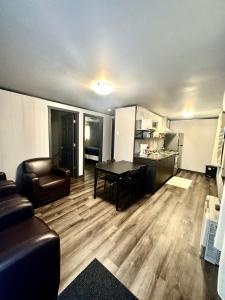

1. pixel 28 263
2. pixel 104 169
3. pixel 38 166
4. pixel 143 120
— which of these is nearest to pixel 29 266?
pixel 28 263

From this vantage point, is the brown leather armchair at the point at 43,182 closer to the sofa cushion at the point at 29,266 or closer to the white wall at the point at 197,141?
the sofa cushion at the point at 29,266

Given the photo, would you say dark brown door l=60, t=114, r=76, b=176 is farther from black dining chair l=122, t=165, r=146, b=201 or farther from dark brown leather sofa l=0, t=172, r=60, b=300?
dark brown leather sofa l=0, t=172, r=60, b=300

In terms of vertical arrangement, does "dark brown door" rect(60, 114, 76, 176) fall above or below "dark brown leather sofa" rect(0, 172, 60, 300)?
above

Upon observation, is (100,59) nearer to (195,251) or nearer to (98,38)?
(98,38)

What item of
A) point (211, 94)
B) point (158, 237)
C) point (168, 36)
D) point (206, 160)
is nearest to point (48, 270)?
point (158, 237)

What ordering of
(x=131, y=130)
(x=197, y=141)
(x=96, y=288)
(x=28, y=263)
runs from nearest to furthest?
1. (x=28, y=263)
2. (x=96, y=288)
3. (x=131, y=130)
4. (x=197, y=141)

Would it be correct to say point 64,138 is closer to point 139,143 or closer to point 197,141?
point 139,143

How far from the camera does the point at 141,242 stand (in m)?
1.93

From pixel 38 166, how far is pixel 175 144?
16.2 ft

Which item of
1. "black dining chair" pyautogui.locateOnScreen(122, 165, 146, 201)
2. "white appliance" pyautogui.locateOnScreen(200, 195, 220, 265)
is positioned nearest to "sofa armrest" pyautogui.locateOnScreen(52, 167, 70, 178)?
"black dining chair" pyautogui.locateOnScreen(122, 165, 146, 201)

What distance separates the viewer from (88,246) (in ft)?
5.95

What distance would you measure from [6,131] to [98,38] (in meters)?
2.76

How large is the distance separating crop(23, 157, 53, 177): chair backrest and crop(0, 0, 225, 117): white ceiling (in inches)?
66.3

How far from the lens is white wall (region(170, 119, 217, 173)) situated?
5.47 meters
